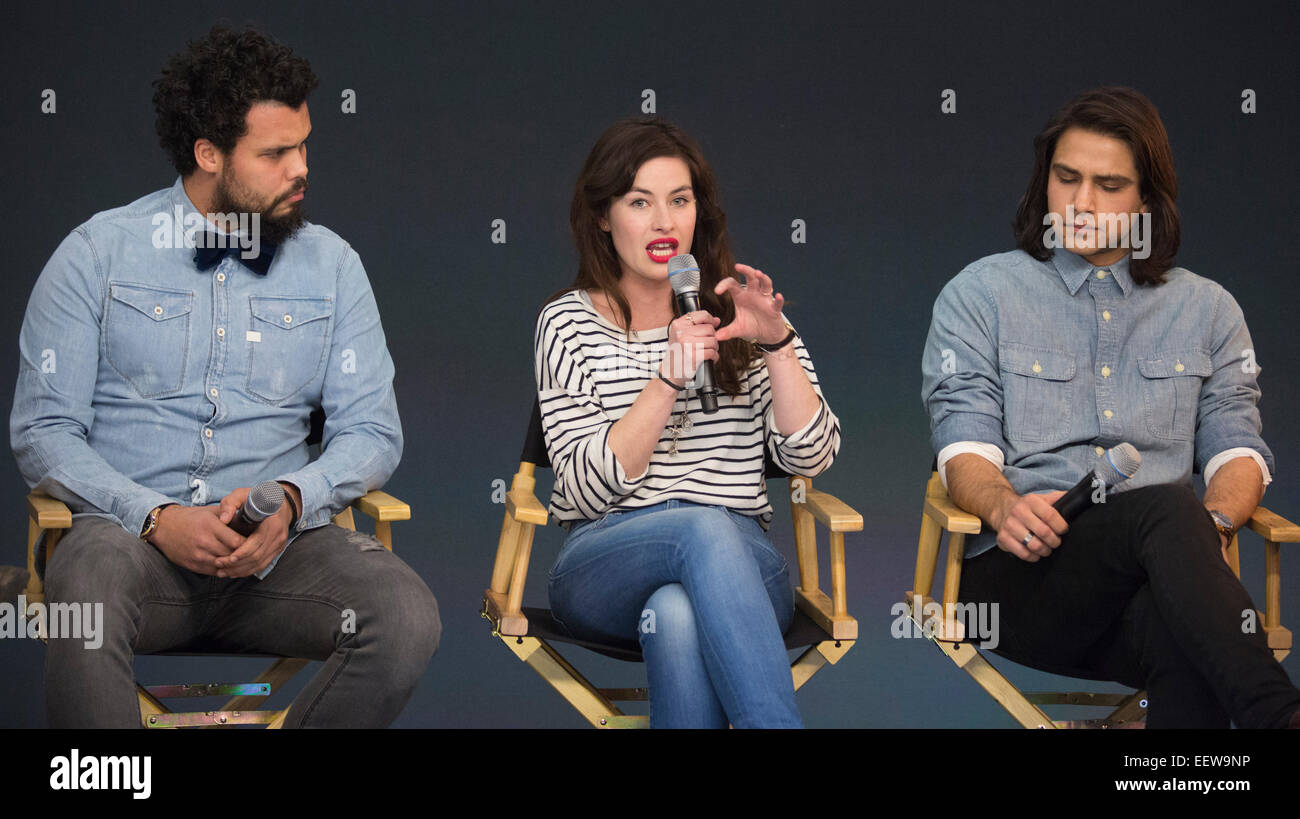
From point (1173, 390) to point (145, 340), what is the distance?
2248mm

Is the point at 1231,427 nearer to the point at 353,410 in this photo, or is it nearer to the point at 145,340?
the point at 353,410

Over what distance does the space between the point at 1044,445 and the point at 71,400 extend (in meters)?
2.09

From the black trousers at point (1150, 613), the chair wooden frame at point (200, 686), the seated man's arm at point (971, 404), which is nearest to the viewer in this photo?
the black trousers at point (1150, 613)

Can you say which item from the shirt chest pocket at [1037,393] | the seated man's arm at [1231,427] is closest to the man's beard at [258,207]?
the shirt chest pocket at [1037,393]

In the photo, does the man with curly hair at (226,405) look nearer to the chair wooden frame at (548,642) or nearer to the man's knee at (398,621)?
the man's knee at (398,621)

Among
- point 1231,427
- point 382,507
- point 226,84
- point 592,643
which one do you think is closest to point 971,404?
point 1231,427

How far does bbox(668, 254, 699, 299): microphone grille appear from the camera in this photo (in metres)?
2.97

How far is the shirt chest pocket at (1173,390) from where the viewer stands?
128 inches

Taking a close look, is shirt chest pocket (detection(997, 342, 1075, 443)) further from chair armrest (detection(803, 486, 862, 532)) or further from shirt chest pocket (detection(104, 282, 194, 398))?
shirt chest pocket (detection(104, 282, 194, 398))

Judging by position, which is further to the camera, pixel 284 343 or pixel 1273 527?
pixel 284 343

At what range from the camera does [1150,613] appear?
2.82 meters

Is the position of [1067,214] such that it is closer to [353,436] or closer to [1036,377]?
[1036,377]

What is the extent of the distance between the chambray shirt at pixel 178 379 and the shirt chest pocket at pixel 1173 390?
5.54ft
